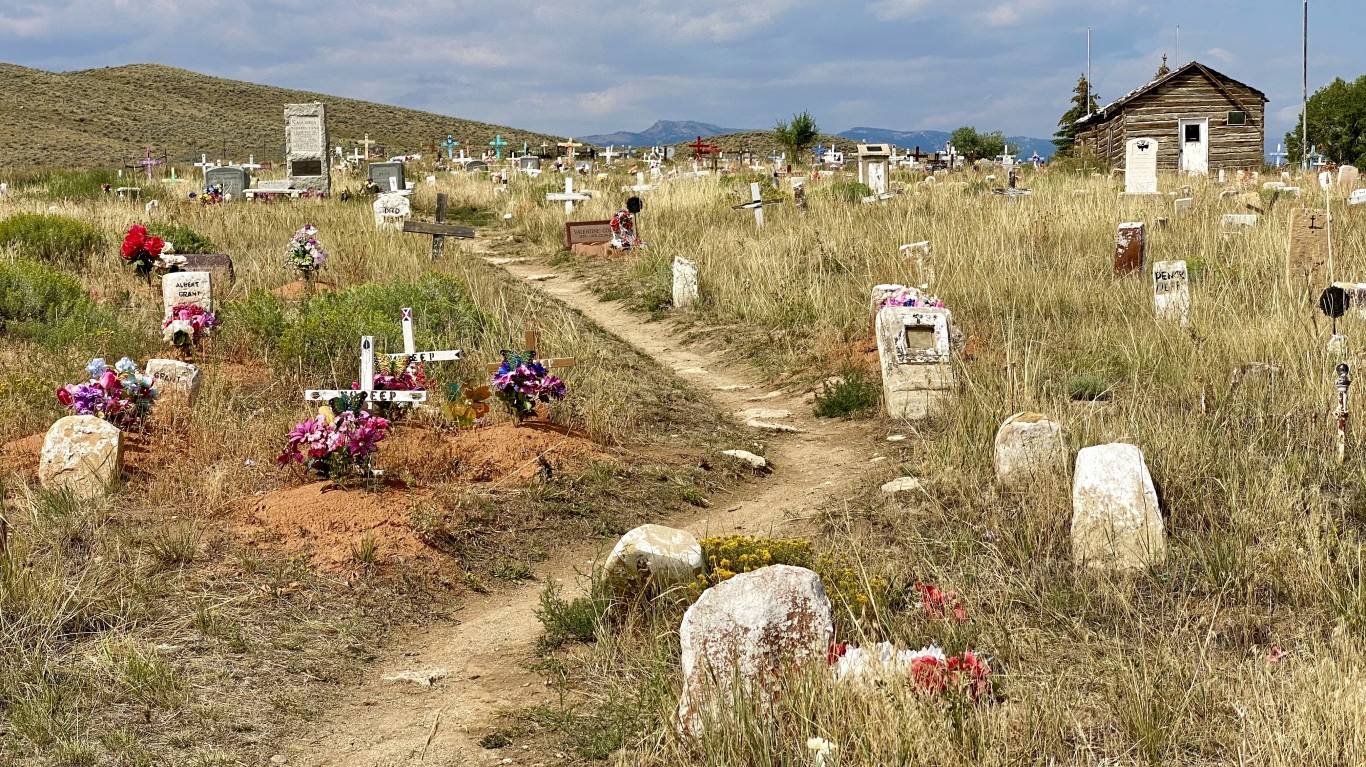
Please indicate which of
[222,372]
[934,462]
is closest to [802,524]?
[934,462]

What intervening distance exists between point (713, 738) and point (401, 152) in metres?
59.7

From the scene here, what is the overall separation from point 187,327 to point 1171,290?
7.65m

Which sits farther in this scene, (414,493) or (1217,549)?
(414,493)

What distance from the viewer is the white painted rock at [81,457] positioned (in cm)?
618

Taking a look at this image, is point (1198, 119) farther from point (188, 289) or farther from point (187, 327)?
point (187, 327)

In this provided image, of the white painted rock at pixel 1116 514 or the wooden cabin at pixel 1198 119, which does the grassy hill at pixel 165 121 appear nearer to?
the wooden cabin at pixel 1198 119

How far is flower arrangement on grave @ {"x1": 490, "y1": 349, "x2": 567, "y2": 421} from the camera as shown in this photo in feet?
24.0

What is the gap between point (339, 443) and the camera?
6.16 m

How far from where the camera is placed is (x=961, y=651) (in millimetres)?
4191

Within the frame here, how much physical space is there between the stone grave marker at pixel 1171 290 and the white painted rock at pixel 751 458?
353 cm

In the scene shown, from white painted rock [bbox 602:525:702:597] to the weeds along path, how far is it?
18 centimetres

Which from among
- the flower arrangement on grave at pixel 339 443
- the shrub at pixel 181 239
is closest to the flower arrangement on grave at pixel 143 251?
the shrub at pixel 181 239

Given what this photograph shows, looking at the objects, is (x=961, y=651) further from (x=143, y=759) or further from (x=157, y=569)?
(x=157, y=569)

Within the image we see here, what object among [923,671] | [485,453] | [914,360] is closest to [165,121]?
[485,453]
